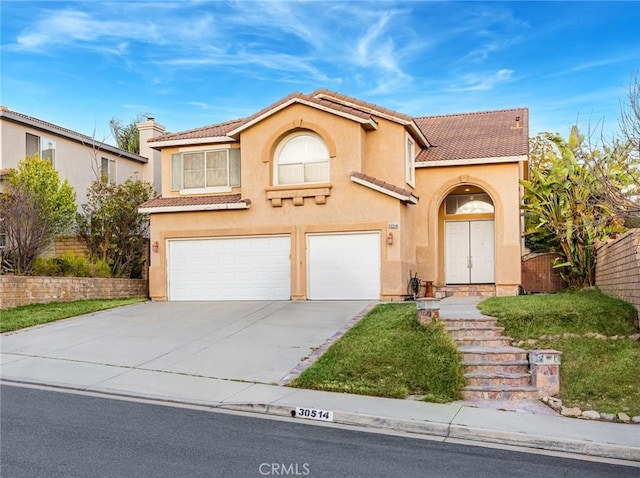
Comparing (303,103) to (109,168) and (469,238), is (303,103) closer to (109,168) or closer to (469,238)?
(469,238)

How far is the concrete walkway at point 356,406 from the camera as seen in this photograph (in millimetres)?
7930

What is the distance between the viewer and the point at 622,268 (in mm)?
13414

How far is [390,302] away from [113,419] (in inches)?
422

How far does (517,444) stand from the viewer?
791 cm

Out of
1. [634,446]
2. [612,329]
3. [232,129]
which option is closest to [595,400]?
[634,446]

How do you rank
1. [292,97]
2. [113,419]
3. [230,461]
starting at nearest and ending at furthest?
[230,461]
[113,419]
[292,97]

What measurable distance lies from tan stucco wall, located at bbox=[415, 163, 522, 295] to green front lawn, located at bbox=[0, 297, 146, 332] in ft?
31.2

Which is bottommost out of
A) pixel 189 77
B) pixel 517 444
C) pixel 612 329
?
pixel 517 444

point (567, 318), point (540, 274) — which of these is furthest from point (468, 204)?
point (567, 318)

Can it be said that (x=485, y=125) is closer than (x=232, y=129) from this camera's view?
No

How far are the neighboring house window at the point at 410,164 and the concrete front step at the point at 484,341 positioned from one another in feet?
28.7

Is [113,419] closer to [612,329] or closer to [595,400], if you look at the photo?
[595,400]

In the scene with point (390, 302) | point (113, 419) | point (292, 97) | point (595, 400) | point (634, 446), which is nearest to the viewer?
point (634, 446)

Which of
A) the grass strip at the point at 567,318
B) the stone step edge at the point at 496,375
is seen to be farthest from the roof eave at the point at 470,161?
the stone step edge at the point at 496,375
